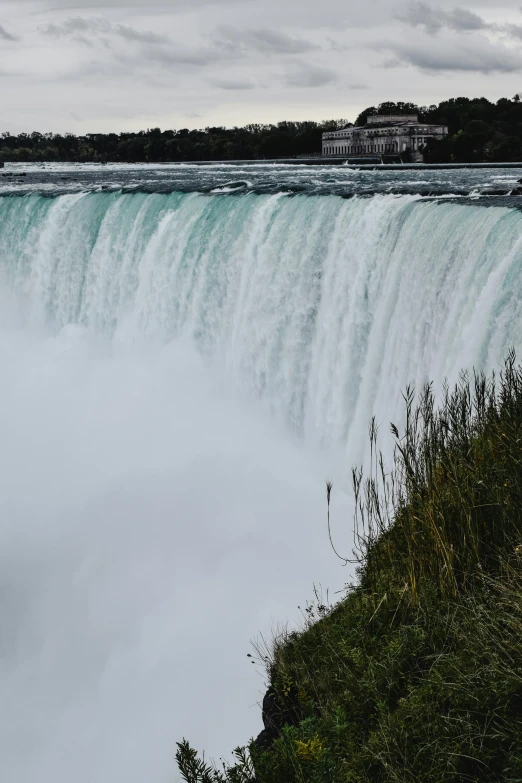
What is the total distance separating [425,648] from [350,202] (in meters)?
12.1

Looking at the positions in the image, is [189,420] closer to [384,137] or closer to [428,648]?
[428,648]

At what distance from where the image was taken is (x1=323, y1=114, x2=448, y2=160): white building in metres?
68.4

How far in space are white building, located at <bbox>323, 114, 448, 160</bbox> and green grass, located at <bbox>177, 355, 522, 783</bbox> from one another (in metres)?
60.5

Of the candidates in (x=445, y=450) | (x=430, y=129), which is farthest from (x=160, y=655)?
(x=430, y=129)

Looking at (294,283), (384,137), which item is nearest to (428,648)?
(294,283)

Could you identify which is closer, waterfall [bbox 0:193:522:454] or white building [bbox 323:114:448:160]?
waterfall [bbox 0:193:522:454]

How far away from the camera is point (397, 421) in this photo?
1348 centimetres

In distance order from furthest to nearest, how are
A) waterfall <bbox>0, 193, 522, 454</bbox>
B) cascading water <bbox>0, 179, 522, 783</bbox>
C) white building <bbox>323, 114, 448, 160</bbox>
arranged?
white building <bbox>323, 114, 448, 160</bbox> → waterfall <bbox>0, 193, 522, 454</bbox> → cascading water <bbox>0, 179, 522, 783</bbox>

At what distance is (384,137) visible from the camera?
78.6 meters

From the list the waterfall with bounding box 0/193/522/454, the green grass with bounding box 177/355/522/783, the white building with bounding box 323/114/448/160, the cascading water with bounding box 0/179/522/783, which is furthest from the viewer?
the white building with bounding box 323/114/448/160

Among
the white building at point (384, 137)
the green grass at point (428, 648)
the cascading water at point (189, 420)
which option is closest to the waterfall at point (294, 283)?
the cascading water at point (189, 420)

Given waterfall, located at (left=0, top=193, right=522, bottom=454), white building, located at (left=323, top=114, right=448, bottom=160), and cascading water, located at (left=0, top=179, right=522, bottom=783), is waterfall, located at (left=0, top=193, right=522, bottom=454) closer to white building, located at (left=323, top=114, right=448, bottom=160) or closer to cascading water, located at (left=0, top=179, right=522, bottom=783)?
cascading water, located at (left=0, top=179, right=522, bottom=783)

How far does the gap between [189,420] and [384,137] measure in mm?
65424

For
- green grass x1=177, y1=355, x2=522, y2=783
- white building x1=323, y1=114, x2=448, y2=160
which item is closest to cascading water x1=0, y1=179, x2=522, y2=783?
green grass x1=177, y1=355, x2=522, y2=783
